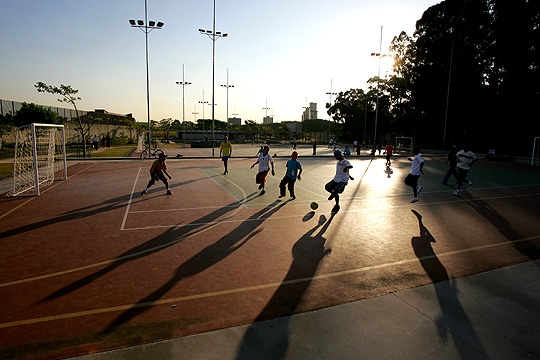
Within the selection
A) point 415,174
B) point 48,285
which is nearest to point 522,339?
point 48,285

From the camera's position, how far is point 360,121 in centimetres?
7050

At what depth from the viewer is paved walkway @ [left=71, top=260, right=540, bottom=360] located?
402cm

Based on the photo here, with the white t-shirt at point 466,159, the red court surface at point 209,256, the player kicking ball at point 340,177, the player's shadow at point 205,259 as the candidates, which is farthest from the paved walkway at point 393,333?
the white t-shirt at point 466,159

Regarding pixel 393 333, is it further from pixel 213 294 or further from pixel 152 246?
pixel 152 246

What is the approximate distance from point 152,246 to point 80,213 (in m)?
4.50

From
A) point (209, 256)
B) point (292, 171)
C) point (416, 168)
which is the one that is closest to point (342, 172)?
point (292, 171)

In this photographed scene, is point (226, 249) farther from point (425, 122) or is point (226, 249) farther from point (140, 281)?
point (425, 122)

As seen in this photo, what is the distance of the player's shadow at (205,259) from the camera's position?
4930mm

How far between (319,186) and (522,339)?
1202 cm

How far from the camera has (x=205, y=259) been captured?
22.7ft

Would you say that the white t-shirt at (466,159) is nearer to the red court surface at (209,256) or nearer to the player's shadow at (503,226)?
the player's shadow at (503,226)

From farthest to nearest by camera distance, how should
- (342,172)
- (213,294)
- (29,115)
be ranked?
(29,115)
(342,172)
(213,294)

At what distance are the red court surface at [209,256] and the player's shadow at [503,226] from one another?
0.05 metres

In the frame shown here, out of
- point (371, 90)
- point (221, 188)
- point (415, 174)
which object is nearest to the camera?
point (415, 174)
